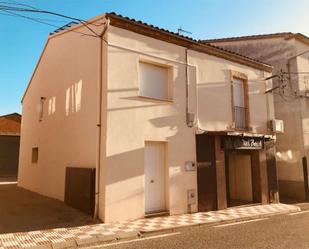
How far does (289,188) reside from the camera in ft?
46.6

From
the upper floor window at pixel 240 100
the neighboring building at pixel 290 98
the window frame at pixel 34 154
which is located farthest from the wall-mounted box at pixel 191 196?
the window frame at pixel 34 154

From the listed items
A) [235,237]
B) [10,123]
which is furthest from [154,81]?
[10,123]

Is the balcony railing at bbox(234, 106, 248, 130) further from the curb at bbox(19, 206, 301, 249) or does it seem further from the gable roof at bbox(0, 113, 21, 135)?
the gable roof at bbox(0, 113, 21, 135)

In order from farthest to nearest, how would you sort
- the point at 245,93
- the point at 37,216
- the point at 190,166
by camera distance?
the point at 245,93 → the point at 190,166 → the point at 37,216

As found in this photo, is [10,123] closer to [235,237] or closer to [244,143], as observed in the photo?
[244,143]

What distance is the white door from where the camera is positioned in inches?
358

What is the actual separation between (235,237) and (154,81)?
5.50 metres

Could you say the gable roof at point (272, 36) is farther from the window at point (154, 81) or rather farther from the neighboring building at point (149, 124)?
the window at point (154, 81)

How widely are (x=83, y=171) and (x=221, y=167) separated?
16.4ft

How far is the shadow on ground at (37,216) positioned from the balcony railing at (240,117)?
23.1 ft

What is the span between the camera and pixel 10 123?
95.1ft

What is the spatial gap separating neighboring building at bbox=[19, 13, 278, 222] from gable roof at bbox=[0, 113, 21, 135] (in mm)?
17571

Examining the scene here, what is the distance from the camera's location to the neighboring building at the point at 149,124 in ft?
27.9

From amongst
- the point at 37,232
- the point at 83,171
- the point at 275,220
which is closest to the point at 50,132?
the point at 83,171
